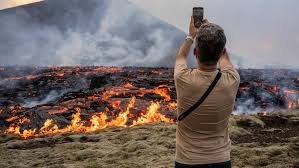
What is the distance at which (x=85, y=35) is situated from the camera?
2426 inches

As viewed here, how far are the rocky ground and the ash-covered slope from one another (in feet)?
124

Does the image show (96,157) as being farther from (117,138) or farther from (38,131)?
(38,131)

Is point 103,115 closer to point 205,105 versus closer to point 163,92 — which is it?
point 163,92

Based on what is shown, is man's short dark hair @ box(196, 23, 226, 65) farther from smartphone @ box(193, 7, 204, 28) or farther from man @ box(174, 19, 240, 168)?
smartphone @ box(193, 7, 204, 28)

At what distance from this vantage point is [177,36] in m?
67.2

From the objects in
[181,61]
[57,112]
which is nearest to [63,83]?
[57,112]

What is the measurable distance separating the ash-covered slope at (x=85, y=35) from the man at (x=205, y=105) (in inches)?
1821

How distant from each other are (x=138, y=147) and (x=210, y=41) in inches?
268

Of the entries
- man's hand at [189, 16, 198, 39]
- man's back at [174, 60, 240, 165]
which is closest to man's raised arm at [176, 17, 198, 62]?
man's hand at [189, 16, 198, 39]

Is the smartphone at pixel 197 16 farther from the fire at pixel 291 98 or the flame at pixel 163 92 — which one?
the fire at pixel 291 98

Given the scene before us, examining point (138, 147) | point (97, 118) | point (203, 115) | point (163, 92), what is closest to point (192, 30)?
point (203, 115)

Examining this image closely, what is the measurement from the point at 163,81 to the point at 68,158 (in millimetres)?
11715

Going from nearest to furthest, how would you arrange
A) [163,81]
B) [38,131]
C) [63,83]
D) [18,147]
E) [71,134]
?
[18,147] → [71,134] → [38,131] → [163,81] → [63,83]

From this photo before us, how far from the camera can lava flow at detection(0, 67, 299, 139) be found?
547 inches
